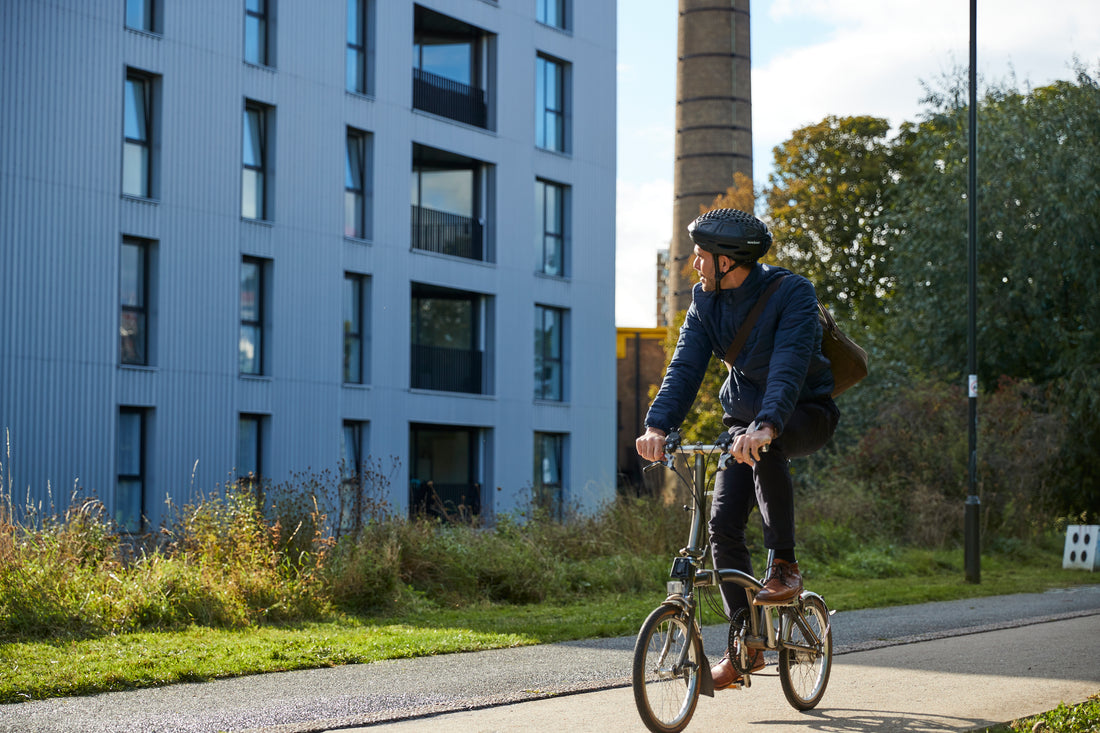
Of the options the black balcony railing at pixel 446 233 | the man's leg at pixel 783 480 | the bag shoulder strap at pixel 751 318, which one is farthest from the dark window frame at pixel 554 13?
the man's leg at pixel 783 480

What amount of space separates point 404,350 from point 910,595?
16019 mm

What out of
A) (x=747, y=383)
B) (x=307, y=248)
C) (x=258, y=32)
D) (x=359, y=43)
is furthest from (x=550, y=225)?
(x=747, y=383)

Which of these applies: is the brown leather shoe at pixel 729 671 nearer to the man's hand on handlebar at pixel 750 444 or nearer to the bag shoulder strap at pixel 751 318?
the man's hand on handlebar at pixel 750 444

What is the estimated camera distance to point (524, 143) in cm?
3008

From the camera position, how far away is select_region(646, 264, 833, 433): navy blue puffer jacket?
5.33 metres

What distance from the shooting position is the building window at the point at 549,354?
101ft

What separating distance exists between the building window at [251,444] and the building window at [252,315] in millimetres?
942

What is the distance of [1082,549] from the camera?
1847 cm

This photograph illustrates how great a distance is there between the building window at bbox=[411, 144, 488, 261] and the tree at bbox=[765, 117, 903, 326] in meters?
13.7

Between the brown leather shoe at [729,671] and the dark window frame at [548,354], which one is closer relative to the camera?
the brown leather shoe at [729,671]

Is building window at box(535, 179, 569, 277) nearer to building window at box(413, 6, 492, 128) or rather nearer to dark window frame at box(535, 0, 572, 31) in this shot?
building window at box(413, 6, 492, 128)

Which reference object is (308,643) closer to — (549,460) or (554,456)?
(549,460)

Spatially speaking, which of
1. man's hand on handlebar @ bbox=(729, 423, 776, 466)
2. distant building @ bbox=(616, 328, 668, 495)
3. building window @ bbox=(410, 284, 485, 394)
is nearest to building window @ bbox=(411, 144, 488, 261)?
building window @ bbox=(410, 284, 485, 394)

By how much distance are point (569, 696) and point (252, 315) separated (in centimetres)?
1903
